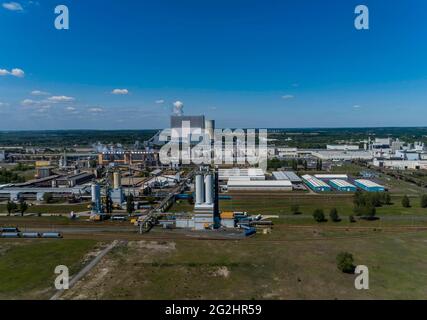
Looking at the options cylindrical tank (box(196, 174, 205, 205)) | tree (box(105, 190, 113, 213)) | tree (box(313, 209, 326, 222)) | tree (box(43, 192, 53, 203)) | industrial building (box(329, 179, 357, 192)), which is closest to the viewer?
cylindrical tank (box(196, 174, 205, 205))

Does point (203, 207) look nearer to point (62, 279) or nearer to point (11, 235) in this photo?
point (62, 279)

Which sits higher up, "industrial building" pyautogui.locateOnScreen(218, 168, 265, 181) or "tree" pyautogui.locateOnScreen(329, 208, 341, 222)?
"industrial building" pyautogui.locateOnScreen(218, 168, 265, 181)

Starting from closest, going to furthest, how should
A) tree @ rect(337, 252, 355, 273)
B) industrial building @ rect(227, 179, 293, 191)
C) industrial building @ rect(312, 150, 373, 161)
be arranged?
tree @ rect(337, 252, 355, 273) < industrial building @ rect(227, 179, 293, 191) < industrial building @ rect(312, 150, 373, 161)

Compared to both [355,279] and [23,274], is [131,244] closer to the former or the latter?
[23,274]

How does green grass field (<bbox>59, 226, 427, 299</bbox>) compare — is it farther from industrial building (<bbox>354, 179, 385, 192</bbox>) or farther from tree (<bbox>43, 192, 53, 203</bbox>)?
tree (<bbox>43, 192, 53, 203</bbox>)

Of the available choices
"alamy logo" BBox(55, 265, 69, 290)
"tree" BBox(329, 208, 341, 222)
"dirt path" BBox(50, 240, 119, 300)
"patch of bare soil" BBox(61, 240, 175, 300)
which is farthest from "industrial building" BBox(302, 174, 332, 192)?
"alamy logo" BBox(55, 265, 69, 290)

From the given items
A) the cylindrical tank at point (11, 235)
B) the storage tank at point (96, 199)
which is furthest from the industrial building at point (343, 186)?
the cylindrical tank at point (11, 235)
